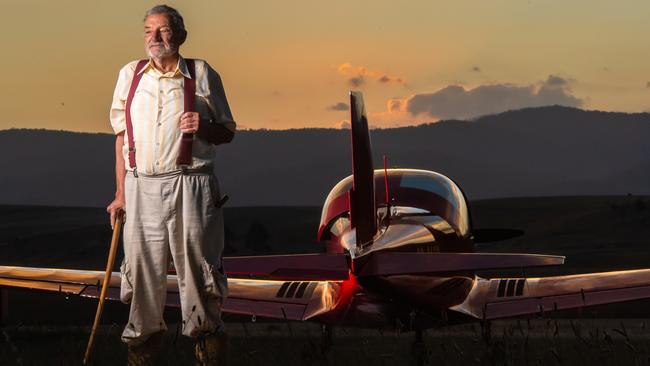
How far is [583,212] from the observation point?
91562mm

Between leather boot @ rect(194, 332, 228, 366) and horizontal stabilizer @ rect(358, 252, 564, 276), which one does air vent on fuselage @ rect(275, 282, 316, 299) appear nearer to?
horizontal stabilizer @ rect(358, 252, 564, 276)

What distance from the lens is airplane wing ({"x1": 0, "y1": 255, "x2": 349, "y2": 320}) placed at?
1052 centimetres

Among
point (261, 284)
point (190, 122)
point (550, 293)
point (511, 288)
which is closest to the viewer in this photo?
point (190, 122)

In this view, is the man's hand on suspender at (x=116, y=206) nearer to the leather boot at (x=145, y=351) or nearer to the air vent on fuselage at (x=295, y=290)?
the leather boot at (x=145, y=351)

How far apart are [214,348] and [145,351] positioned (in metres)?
0.47

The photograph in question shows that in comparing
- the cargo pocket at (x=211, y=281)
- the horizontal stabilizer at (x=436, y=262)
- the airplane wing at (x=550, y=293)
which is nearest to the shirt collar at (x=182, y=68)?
the cargo pocket at (x=211, y=281)

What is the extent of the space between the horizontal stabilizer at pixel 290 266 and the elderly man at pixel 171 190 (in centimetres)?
363

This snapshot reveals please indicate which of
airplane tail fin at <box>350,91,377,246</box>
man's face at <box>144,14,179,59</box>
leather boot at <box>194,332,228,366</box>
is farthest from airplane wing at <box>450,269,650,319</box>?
man's face at <box>144,14,179,59</box>

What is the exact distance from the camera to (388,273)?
1041 centimetres

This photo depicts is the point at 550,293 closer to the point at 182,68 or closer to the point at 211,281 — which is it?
the point at 211,281

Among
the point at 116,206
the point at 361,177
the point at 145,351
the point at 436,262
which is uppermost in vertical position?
the point at 361,177

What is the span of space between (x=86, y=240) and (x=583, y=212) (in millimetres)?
42730

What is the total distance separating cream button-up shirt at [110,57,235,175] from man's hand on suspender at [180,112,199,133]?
76 mm

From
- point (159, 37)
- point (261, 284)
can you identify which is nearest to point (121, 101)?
point (159, 37)
